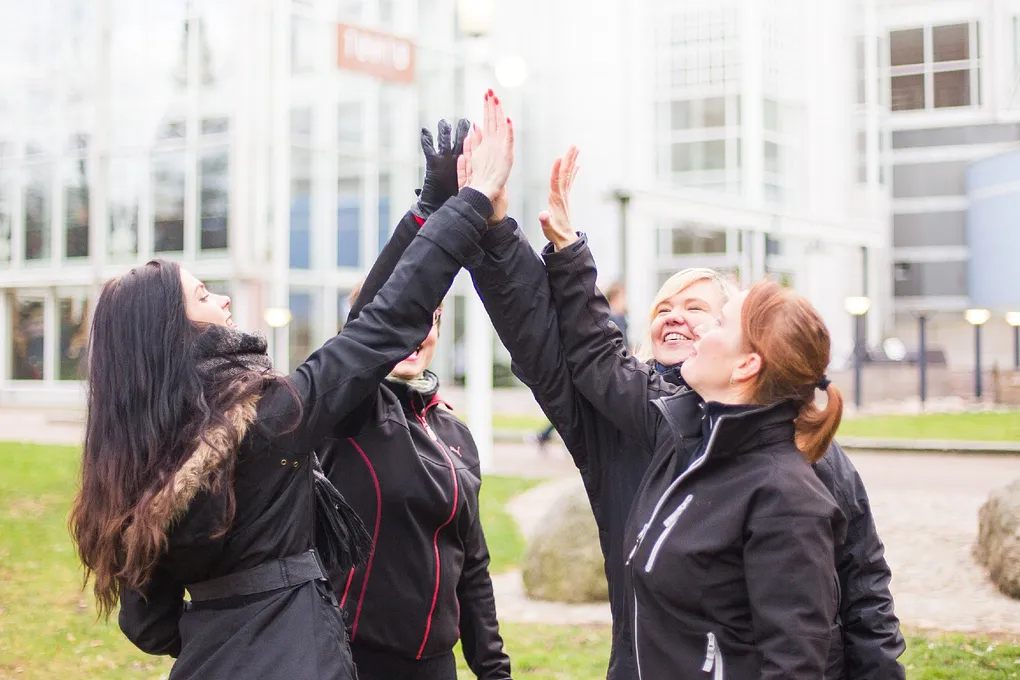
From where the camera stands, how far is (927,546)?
8.62m

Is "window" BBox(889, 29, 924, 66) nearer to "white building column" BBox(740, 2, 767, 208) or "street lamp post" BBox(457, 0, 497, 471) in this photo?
"white building column" BBox(740, 2, 767, 208)

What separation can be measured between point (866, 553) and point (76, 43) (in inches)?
1005

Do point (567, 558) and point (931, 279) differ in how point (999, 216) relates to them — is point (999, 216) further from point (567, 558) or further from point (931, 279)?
point (931, 279)

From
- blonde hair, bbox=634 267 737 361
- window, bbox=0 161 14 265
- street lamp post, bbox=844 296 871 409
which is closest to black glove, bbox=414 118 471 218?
blonde hair, bbox=634 267 737 361

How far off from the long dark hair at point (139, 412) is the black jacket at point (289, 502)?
2.6 inches

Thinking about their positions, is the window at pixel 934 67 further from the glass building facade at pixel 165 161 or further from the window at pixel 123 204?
the window at pixel 123 204

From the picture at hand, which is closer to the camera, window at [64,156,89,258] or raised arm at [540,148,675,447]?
raised arm at [540,148,675,447]

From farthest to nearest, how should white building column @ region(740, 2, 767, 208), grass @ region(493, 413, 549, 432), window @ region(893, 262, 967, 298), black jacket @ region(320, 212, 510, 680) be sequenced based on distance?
window @ region(893, 262, 967, 298) < white building column @ region(740, 2, 767, 208) < grass @ region(493, 413, 549, 432) < black jacket @ region(320, 212, 510, 680)

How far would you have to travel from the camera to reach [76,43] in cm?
2427

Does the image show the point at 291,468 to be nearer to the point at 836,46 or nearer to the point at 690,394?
the point at 690,394

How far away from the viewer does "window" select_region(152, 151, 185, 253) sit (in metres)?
24.7

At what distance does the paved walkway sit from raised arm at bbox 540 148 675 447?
4.64 meters

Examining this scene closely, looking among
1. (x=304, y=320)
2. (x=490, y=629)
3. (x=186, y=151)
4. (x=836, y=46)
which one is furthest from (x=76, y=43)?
(x=490, y=629)

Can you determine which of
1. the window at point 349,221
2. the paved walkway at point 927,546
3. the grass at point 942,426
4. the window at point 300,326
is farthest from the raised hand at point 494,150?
the window at point 349,221
